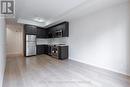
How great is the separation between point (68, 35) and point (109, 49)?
3.28 meters

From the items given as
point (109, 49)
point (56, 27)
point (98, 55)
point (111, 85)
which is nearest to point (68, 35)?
point (56, 27)

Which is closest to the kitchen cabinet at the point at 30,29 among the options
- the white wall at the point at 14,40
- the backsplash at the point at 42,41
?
the backsplash at the point at 42,41

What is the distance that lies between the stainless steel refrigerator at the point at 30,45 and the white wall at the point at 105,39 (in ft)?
11.9

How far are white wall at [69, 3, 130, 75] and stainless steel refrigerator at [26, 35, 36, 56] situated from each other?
364 cm

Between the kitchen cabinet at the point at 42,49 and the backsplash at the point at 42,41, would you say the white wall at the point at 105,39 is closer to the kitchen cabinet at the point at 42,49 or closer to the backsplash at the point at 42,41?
the kitchen cabinet at the point at 42,49

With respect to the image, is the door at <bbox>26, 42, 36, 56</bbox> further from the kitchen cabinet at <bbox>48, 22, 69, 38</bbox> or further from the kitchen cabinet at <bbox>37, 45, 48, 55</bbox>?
the kitchen cabinet at <bbox>48, 22, 69, 38</bbox>

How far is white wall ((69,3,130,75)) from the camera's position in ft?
12.8

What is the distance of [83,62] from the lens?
5938 millimetres

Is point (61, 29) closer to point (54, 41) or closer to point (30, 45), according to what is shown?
point (54, 41)

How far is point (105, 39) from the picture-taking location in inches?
180

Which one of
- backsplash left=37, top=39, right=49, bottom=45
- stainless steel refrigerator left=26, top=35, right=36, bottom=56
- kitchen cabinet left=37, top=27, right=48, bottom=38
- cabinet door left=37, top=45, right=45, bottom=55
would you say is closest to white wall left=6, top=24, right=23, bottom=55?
backsplash left=37, top=39, right=49, bottom=45

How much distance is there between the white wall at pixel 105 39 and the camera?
154 inches

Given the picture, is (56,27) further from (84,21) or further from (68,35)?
(84,21)

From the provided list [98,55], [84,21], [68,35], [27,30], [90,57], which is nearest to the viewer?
[98,55]
